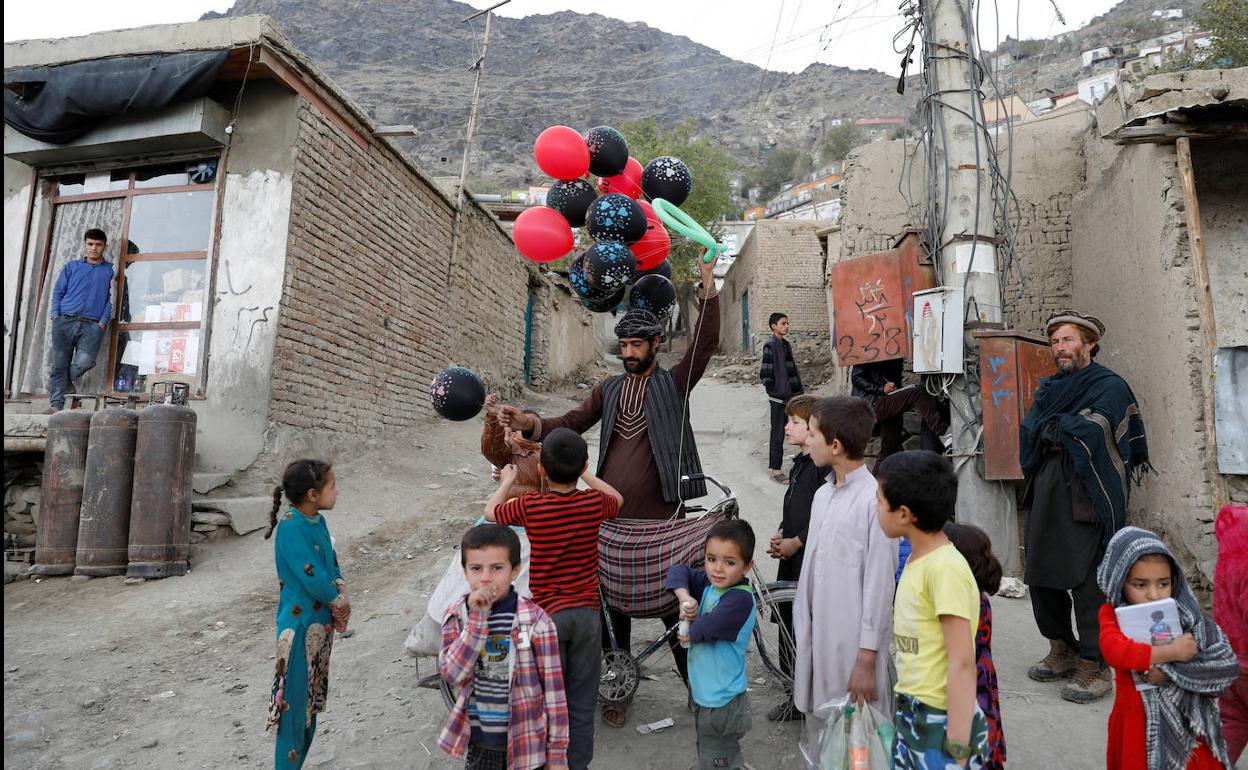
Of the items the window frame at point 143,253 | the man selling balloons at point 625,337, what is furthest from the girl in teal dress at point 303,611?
the window frame at point 143,253

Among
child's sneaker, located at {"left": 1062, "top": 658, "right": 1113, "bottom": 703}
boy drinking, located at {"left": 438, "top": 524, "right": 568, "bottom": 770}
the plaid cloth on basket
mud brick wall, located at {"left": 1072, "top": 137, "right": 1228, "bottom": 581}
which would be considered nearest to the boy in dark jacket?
mud brick wall, located at {"left": 1072, "top": 137, "right": 1228, "bottom": 581}

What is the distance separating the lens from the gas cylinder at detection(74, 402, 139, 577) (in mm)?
5668

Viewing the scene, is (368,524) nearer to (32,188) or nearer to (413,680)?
(413,680)

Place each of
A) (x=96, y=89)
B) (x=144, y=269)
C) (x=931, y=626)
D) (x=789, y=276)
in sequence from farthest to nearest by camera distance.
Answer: (x=789, y=276) < (x=144, y=269) < (x=96, y=89) < (x=931, y=626)

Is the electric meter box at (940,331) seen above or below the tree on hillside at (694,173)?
below

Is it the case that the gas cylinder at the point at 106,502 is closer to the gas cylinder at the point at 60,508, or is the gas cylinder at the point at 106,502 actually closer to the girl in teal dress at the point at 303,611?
the gas cylinder at the point at 60,508

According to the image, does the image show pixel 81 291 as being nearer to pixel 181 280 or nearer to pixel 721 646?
pixel 181 280

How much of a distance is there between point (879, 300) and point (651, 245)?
2826 millimetres

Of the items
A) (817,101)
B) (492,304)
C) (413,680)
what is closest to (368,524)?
(413,680)

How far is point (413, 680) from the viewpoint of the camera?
3.86m

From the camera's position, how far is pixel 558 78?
79.0 metres

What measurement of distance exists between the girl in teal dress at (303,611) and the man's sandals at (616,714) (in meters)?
1.19

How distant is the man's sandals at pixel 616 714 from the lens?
330 cm

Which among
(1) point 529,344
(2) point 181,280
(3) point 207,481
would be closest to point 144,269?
(2) point 181,280
